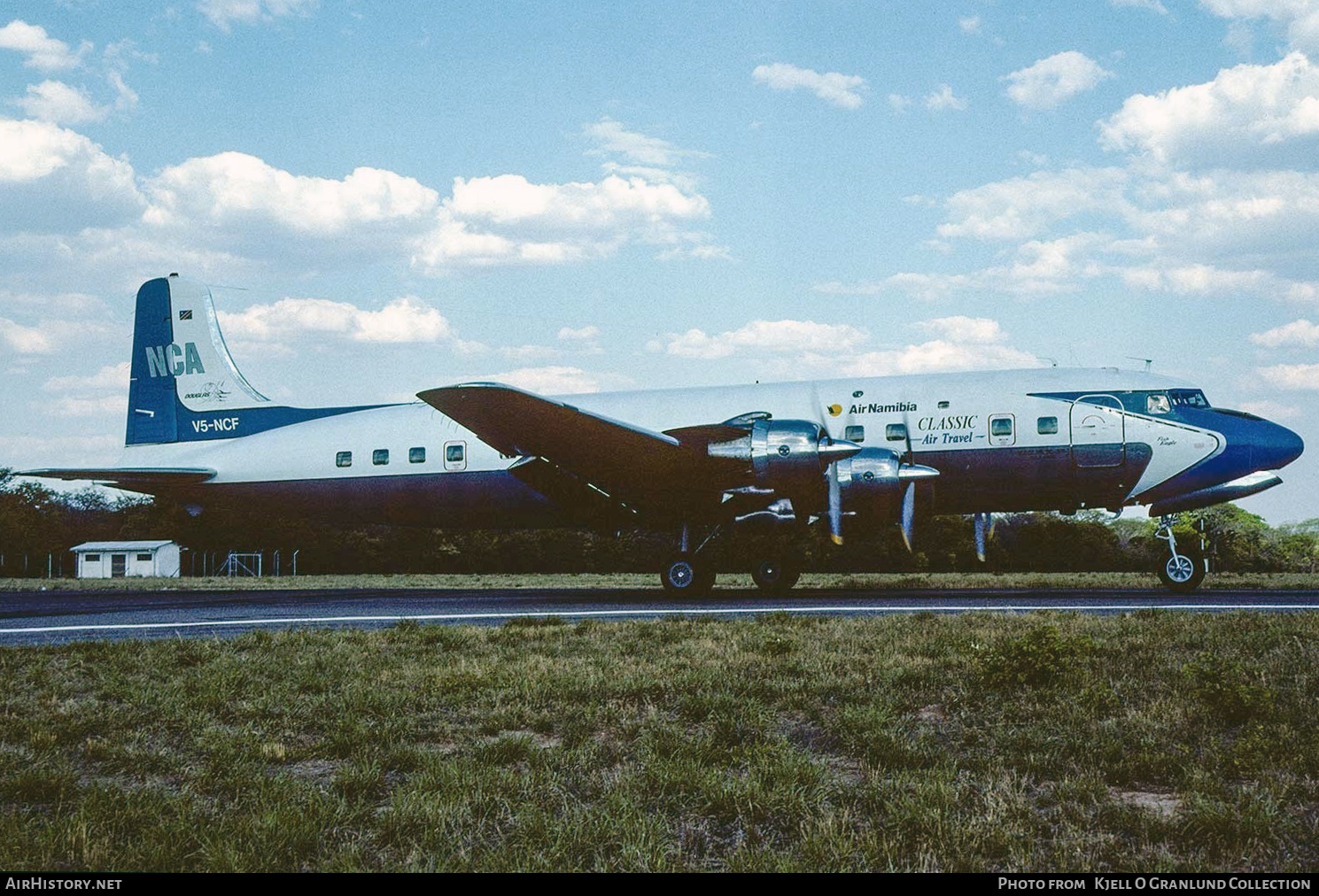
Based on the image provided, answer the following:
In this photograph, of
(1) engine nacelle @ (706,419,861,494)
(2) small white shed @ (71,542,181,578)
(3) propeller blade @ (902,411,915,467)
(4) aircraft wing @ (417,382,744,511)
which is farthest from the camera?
(2) small white shed @ (71,542,181,578)

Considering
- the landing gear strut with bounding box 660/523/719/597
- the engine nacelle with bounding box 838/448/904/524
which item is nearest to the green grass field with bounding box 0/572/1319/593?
the landing gear strut with bounding box 660/523/719/597

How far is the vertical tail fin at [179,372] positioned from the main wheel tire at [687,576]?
537 inches

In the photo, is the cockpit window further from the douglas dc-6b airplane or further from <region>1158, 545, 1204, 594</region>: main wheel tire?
<region>1158, 545, 1204, 594</region>: main wheel tire

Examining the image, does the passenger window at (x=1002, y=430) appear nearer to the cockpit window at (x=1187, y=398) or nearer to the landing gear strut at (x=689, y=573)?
the cockpit window at (x=1187, y=398)

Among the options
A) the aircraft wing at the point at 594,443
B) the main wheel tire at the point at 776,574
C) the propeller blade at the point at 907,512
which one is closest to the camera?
the aircraft wing at the point at 594,443

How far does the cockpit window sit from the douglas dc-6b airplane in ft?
0.14

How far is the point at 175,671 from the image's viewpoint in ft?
31.2

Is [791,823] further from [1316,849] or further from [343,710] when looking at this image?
[343,710]

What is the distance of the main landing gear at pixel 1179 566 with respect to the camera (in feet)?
66.5

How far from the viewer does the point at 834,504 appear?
60.7 feet

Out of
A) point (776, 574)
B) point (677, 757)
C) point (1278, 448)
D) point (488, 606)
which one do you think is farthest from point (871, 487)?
point (677, 757)

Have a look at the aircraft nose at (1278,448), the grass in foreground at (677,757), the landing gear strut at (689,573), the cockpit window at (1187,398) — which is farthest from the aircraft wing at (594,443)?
the aircraft nose at (1278,448)

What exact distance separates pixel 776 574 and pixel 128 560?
5922cm

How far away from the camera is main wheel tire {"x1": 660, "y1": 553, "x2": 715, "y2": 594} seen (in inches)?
784
